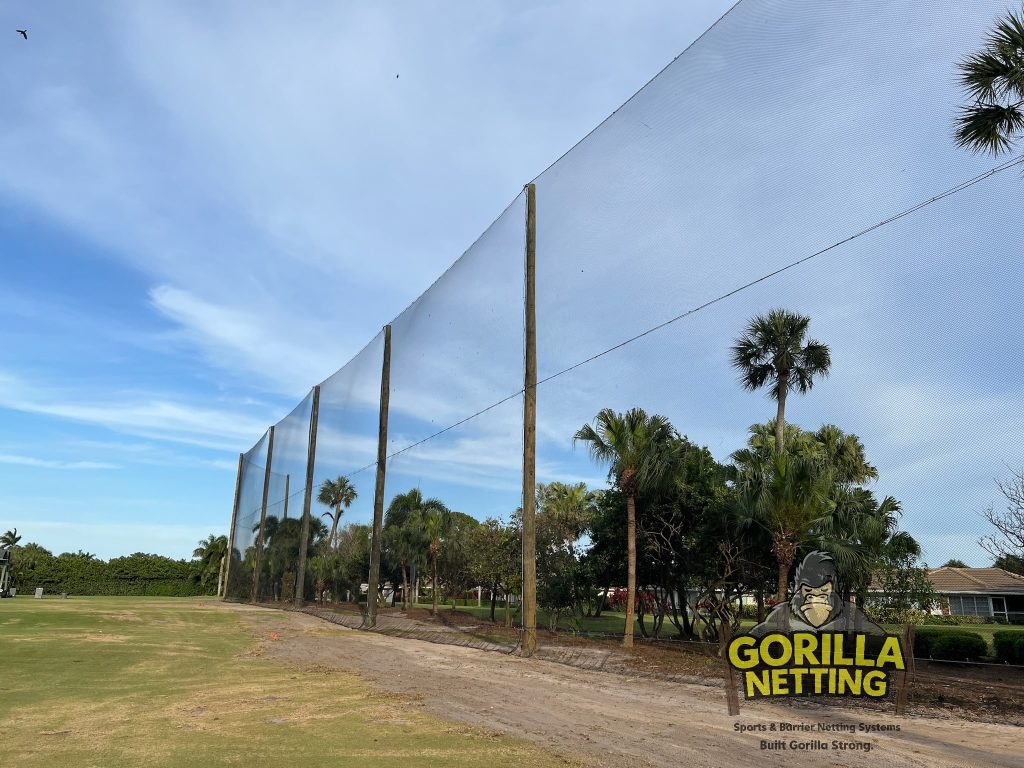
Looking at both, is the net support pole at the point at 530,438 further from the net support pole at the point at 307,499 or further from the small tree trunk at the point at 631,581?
the net support pole at the point at 307,499

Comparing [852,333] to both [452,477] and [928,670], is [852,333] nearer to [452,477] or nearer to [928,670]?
[928,670]

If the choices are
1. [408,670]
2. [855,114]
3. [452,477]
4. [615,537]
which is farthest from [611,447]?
[855,114]

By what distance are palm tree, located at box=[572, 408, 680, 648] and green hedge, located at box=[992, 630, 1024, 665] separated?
6582 mm

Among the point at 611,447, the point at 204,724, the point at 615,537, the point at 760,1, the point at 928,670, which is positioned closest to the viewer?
the point at 204,724

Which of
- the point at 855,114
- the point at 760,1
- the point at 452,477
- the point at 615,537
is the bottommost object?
the point at 615,537

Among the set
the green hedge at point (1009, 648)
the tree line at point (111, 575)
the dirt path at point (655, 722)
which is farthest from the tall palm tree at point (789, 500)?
the tree line at point (111, 575)

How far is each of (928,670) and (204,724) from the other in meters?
11.8

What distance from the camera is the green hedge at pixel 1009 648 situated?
12.3m

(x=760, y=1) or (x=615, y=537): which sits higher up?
(x=760, y=1)

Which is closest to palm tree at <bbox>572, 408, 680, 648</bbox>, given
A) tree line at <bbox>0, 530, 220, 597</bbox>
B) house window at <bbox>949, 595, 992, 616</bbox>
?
house window at <bbox>949, 595, 992, 616</bbox>

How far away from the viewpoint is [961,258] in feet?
24.0

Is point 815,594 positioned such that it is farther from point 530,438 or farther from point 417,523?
point 417,523

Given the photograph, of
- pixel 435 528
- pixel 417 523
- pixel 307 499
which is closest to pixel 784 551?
pixel 417 523

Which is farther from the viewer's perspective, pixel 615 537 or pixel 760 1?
pixel 615 537
